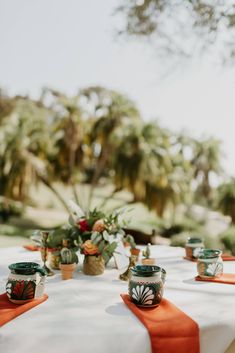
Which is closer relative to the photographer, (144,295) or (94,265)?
(144,295)

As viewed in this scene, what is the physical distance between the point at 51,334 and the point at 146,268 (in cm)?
58

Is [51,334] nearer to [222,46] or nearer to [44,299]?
[44,299]

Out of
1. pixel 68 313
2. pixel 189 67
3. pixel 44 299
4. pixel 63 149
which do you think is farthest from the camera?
pixel 63 149

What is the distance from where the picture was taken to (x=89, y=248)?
7.23 ft

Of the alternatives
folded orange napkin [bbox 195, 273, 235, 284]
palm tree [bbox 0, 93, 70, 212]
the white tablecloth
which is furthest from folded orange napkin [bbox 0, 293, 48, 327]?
palm tree [bbox 0, 93, 70, 212]

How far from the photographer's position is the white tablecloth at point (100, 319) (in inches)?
47.6

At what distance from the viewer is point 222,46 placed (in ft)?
15.3

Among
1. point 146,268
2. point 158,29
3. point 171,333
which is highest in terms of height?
point 158,29

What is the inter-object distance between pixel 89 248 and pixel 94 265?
0.11 metres

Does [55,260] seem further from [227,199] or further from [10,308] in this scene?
[227,199]

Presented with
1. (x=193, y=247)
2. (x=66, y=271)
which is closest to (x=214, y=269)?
(x=193, y=247)

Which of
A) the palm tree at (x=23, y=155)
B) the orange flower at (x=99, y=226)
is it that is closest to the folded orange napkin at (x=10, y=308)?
the orange flower at (x=99, y=226)

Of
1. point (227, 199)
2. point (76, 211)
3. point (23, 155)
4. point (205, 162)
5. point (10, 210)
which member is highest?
point (205, 162)

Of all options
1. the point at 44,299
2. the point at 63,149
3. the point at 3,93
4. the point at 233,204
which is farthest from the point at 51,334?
the point at 3,93
